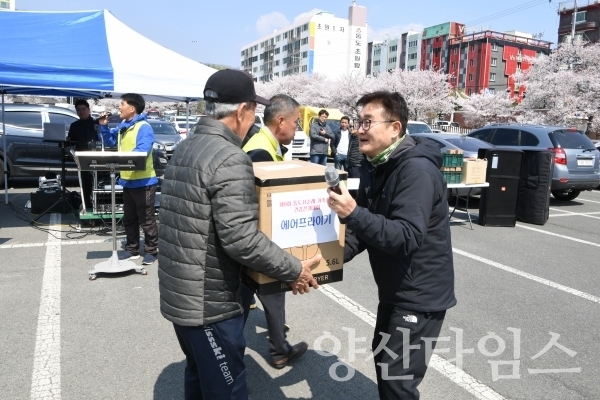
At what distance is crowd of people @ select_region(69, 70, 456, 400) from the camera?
201 centimetres

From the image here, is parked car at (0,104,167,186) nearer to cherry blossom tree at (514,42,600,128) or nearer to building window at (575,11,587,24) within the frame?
cherry blossom tree at (514,42,600,128)

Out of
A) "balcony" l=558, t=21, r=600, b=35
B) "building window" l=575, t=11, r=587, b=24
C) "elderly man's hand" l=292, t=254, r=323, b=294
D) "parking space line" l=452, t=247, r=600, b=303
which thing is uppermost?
"building window" l=575, t=11, r=587, b=24

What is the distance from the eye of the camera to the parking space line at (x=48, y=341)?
3.18 m

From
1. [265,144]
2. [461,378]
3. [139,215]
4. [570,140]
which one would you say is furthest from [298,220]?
[570,140]

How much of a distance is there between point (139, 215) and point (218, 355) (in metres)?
4.04

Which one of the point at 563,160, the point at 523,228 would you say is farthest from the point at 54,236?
the point at 563,160

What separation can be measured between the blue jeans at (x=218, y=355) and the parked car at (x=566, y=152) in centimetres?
992

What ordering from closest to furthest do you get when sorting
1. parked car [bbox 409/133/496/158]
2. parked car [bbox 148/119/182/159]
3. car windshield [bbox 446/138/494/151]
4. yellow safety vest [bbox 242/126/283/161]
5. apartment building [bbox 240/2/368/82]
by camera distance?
yellow safety vest [bbox 242/126/283/161] → parked car [bbox 409/133/496/158] → car windshield [bbox 446/138/494/151] → parked car [bbox 148/119/182/159] → apartment building [bbox 240/2/368/82]

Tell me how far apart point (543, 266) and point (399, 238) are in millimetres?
5273

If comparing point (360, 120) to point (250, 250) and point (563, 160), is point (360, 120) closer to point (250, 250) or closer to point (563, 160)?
point (250, 250)

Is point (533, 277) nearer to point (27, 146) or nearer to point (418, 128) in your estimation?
point (27, 146)

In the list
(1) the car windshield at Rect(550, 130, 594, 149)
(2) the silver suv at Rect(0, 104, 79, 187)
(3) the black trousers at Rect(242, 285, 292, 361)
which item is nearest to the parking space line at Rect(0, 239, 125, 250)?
(3) the black trousers at Rect(242, 285, 292, 361)

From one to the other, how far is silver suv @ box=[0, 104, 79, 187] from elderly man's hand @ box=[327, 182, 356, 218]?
9915mm

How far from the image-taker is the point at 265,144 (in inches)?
135
